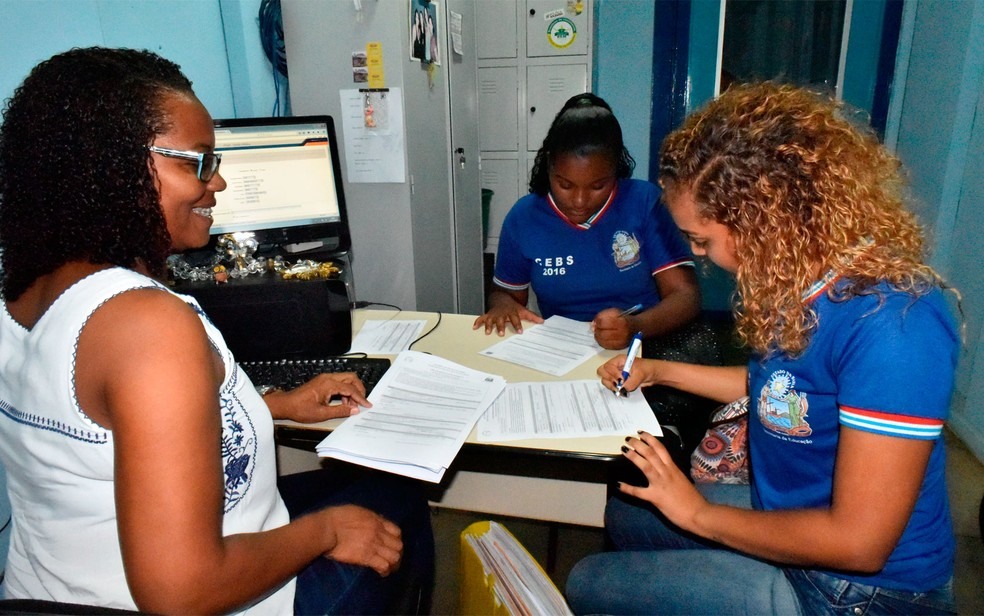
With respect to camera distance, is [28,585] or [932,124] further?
[932,124]

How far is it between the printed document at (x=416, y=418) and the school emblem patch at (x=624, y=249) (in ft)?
2.19

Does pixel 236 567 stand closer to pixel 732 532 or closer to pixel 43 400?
pixel 43 400

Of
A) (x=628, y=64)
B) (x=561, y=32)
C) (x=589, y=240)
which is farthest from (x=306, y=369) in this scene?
(x=628, y=64)

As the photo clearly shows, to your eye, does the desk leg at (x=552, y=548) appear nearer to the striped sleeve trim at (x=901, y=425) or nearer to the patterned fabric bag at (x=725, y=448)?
the patterned fabric bag at (x=725, y=448)

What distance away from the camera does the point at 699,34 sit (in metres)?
3.37

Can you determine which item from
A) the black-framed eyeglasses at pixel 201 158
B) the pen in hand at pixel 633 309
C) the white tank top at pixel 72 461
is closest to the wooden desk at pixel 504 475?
the pen in hand at pixel 633 309

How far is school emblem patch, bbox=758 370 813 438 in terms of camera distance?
0.83 meters

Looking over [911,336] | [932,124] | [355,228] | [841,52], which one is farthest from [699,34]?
[911,336]

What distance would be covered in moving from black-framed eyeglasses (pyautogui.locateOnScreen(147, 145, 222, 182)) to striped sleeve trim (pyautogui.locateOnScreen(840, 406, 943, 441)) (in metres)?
0.86

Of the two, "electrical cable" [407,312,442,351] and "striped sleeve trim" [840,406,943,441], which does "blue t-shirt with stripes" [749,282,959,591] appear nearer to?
"striped sleeve trim" [840,406,943,441]

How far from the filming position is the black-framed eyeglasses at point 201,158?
71 cm

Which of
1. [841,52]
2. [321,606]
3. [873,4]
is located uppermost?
[873,4]

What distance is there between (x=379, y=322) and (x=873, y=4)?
3.22 metres

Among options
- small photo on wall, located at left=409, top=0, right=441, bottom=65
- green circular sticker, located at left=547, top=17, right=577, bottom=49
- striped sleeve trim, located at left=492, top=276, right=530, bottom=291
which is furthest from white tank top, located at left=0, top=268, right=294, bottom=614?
green circular sticker, located at left=547, top=17, right=577, bottom=49
